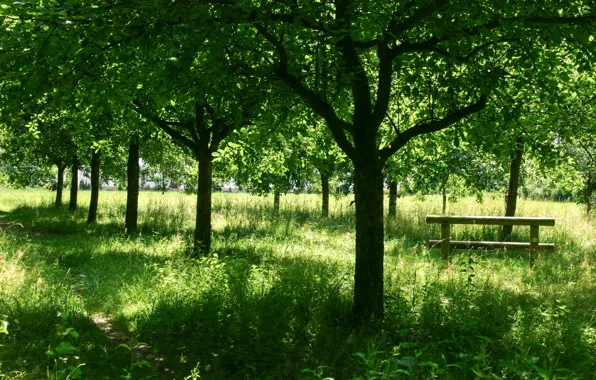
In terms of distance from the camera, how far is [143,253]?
1111cm

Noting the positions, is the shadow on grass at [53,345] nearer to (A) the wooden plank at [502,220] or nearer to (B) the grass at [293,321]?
(B) the grass at [293,321]

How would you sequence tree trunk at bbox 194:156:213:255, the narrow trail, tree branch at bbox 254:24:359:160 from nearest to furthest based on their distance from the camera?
the narrow trail
tree branch at bbox 254:24:359:160
tree trunk at bbox 194:156:213:255

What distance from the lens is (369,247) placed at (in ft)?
19.3

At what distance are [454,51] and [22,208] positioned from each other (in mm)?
24297

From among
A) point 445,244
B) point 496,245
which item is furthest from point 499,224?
point 445,244

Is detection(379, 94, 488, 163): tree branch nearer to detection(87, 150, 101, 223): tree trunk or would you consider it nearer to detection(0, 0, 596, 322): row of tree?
detection(0, 0, 596, 322): row of tree

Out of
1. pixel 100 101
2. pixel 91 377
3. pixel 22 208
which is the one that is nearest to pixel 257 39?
pixel 100 101

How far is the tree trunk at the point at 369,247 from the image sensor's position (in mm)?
5871

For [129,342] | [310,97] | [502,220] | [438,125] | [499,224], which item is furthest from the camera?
[499,224]

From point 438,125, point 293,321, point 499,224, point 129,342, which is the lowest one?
point 129,342

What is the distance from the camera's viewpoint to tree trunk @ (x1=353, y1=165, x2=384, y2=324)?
587 cm

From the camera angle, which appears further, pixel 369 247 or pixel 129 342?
pixel 369 247

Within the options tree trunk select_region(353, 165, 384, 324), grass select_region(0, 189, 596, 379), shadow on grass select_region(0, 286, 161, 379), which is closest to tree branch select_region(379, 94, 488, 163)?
tree trunk select_region(353, 165, 384, 324)

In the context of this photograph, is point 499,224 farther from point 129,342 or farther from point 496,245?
point 129,342
